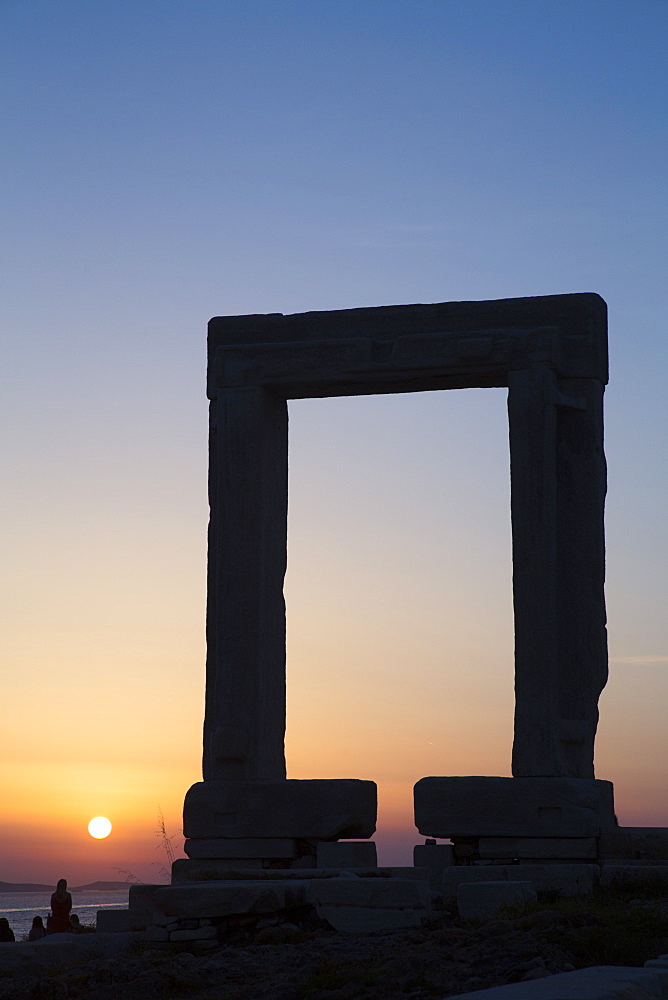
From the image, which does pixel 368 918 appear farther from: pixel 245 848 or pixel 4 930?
pixel 4 930

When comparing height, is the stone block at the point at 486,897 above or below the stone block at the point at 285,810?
below

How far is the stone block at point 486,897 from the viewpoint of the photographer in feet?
32.6

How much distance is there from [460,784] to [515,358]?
159 inches

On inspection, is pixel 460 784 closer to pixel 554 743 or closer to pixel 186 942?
pixel 554 743

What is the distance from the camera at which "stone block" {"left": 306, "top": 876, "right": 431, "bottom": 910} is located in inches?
378

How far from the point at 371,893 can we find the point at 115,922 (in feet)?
7.33

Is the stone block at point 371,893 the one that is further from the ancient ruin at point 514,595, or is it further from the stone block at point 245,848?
the stone block at point 245,848

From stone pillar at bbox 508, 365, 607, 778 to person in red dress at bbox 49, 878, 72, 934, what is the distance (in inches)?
170

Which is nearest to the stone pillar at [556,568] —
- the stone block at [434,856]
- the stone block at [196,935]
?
the stone block at [434,856]

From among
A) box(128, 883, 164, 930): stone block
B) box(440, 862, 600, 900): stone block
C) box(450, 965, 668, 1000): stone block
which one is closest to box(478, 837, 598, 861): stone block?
box(440, 862, 600, 900): stone block

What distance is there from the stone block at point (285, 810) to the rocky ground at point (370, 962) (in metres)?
3.17

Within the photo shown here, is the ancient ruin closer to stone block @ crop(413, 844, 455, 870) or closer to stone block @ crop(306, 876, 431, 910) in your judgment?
stone block @ crop(413, 844, 455, 870)

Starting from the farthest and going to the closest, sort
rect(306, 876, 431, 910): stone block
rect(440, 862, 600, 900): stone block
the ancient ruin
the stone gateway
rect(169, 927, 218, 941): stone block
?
the stone gateway
the ancient ruin
rect(440, 862, 600, 900): stone block
rect(306, 876, 431, 910): stone block
rect(169, 927, 218, 941): stone block

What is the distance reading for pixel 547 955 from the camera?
25.7 ft
